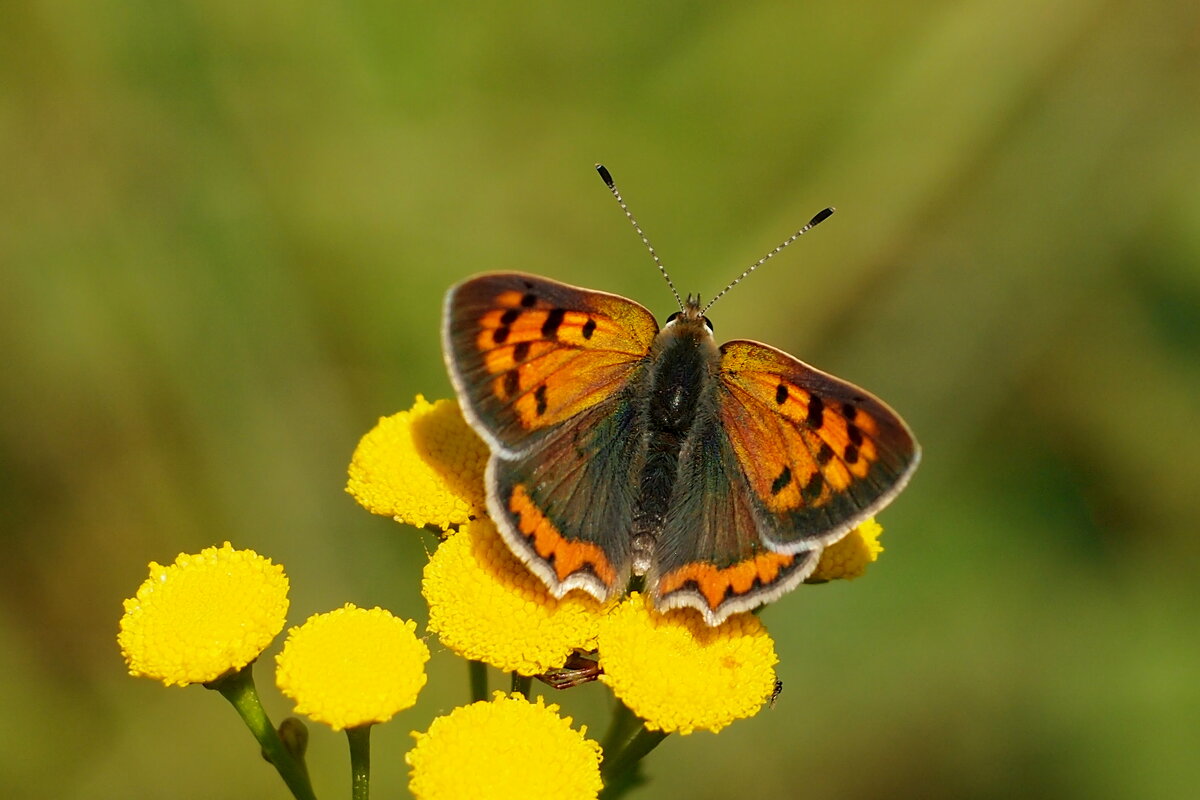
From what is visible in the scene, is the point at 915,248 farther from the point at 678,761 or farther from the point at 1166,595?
the point at 678,761

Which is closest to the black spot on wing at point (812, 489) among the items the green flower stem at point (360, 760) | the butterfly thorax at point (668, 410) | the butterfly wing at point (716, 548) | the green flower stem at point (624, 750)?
the butterfly wing at point (716, 548)

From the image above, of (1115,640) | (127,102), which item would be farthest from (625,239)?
(1115,640)

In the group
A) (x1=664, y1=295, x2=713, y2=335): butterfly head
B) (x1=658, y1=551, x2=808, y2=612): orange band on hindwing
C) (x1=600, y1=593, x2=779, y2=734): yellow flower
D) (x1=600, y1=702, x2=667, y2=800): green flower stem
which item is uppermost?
(x1=664, y1=295, x2=713, y2=335): butterfly head

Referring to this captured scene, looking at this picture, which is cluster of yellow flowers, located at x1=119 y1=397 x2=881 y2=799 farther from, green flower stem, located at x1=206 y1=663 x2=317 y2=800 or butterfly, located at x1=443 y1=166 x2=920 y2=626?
butterfly, located at x1=443 y1=166 x2=920 y2=626

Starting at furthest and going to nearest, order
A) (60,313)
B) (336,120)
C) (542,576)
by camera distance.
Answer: (336,120), (60,313), (542,576)

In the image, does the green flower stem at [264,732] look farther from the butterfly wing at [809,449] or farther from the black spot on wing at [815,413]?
the black spot on wing at [815,413]

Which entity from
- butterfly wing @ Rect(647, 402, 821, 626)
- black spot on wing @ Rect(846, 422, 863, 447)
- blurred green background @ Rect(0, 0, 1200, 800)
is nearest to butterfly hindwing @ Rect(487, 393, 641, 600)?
butterfly wing @ Rect(647, 402, 821, 626)

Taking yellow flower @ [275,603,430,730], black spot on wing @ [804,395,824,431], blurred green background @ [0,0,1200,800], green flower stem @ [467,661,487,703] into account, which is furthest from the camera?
blurred green background @ [0,0,1200,800]
